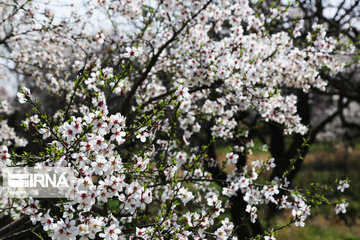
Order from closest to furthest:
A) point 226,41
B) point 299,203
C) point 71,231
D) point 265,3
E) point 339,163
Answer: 1. point 71,231
2. point 299,203
3. point 226,41
4. point 265,3
5. point 339,163

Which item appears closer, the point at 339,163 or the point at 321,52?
the point at 321,52

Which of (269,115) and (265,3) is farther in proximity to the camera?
(265,3)

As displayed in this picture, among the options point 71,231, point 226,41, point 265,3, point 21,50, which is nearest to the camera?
point 71,231

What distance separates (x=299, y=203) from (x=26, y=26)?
217 inches

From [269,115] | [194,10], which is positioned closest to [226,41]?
[194,10]

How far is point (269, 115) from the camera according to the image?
4594 mm

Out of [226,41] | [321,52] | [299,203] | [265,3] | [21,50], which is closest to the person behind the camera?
[299,203]

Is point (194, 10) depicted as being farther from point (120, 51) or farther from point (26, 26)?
point (26, 26)

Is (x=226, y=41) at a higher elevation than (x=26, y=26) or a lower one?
lower

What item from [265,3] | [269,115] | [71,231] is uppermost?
[265,3]

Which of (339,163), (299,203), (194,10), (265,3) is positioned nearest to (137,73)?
(194,10)

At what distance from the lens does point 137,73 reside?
5883 mm

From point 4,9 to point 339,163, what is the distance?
17718 millimetres

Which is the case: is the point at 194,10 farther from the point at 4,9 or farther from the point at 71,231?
the point at 4,9
